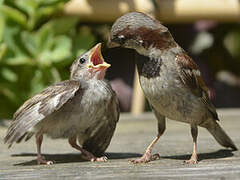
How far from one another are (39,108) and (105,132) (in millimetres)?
553

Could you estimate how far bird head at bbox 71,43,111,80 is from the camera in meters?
3.82

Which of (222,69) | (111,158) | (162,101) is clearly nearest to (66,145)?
(111,158)

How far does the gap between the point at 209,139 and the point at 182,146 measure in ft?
1.52

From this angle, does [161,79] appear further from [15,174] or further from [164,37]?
[15,174]

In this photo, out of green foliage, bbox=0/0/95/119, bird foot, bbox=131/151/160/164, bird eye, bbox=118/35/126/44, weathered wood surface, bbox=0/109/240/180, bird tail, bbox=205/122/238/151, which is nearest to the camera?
weathered wood surface, bbox=0/109/240/180

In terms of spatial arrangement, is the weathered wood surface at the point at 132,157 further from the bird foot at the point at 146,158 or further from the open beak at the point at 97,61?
the open beak at the point at 97,61

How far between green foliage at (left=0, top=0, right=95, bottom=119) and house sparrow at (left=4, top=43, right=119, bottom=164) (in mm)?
1892

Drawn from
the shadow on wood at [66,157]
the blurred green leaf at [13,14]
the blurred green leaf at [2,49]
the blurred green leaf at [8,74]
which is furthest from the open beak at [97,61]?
the blurred green leaf at [8,74]

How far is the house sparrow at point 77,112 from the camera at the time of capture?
346cm

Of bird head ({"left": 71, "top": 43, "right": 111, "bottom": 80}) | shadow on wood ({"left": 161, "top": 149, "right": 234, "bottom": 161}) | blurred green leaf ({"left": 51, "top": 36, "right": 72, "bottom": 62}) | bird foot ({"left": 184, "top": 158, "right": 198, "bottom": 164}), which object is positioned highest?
bird head ({"left": 71, "top": 43, "right": 111, "bottom": 80})

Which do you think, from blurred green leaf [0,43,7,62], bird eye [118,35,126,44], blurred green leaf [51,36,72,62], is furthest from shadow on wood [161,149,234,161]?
blurred green leaf [0,43,7,62]

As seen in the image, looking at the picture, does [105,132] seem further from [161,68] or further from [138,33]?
[138,33]

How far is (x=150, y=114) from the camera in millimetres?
6086

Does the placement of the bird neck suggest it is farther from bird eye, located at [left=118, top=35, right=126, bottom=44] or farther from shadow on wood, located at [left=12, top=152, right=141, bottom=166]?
shadow on wood, located at [left=12, top=152, right=141, bottom=166]
